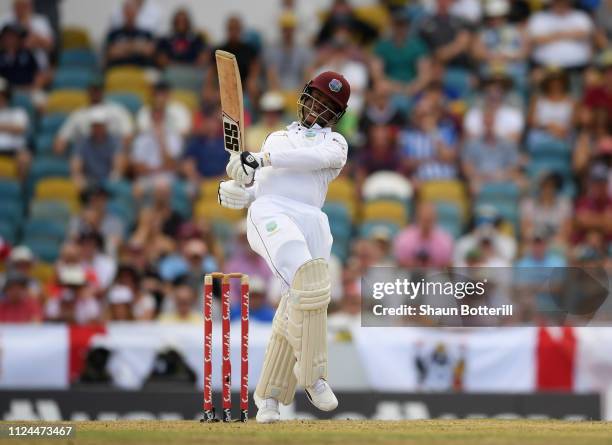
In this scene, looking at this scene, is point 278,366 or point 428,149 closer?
point 278,366

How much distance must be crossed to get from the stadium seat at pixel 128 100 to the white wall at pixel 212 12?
153 cm

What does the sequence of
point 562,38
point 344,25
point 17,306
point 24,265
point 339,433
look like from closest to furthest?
point 339,433 → point 17,306 → point 24,265 → point 562,38 → point 344,25

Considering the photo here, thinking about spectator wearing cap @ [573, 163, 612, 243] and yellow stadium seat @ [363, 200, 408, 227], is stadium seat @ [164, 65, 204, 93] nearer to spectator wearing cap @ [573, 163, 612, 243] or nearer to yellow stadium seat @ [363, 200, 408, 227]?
yellow stadium seat @ [363, 200, 408, 227]

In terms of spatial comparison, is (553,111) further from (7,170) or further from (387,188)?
(7,170)

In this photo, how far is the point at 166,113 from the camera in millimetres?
16562

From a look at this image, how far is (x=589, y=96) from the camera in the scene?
1606 cm

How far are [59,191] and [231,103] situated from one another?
22.8ft

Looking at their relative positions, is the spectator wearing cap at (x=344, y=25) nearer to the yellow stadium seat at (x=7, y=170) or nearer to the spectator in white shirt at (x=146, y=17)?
the spectator in white shirt at (x=146, y=17)

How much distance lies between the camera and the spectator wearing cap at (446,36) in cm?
1684

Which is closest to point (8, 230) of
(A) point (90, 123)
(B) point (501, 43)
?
(A) point (90, 123)

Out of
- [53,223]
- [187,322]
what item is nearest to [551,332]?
[187,322]

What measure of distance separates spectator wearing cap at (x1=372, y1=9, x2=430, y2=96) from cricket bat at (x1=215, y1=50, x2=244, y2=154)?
7.58 meters

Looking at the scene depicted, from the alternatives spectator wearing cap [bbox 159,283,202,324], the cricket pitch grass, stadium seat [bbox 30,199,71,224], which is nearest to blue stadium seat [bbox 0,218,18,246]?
stadium seat [bbox 30,199,71,224]

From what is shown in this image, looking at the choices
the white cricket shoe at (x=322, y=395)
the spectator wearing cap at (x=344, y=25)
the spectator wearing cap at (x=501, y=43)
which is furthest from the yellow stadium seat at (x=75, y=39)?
the white cricket shoe at (x=322, y=395)
